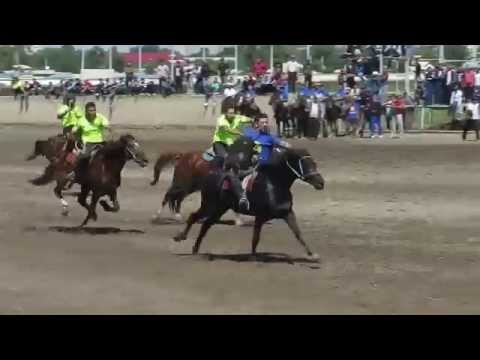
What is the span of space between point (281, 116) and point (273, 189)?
19.9m

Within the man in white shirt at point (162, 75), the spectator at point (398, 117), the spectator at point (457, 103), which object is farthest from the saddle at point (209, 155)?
the man in white shirt at point (162, 75)

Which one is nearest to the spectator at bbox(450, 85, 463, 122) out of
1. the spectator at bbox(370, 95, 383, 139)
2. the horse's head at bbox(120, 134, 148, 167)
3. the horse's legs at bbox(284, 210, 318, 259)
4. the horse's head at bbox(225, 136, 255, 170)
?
the spectator at bbox(370, 95, 383, 139)

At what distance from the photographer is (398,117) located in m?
35.0

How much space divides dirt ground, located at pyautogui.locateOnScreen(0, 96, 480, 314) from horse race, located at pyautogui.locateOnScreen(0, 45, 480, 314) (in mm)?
38

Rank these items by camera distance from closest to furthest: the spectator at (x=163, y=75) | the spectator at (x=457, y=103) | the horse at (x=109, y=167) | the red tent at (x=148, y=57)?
the horse at (x=109, y=167) → the spectator at (x=457, y=103) → the spectator at (x=163, y=75) → the red tent at (x=148, y=57)

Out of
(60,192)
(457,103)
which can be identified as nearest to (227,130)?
(60,192)

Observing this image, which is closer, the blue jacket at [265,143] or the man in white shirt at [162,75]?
the blue jacket at [265,143]

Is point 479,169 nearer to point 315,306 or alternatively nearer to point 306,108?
point 306,108

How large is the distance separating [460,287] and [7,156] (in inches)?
858

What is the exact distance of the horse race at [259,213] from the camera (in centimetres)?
1206

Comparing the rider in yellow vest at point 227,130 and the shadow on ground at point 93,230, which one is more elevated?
the rider in yellow vest at point 227,130

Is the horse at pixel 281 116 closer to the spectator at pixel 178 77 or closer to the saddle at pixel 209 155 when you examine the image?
the spectator at pixel 178 77

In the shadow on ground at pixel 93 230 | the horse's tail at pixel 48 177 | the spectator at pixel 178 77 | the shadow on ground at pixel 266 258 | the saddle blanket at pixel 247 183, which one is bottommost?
the shadow on ground at pixel 266 258

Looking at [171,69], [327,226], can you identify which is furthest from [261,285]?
[171,69]
